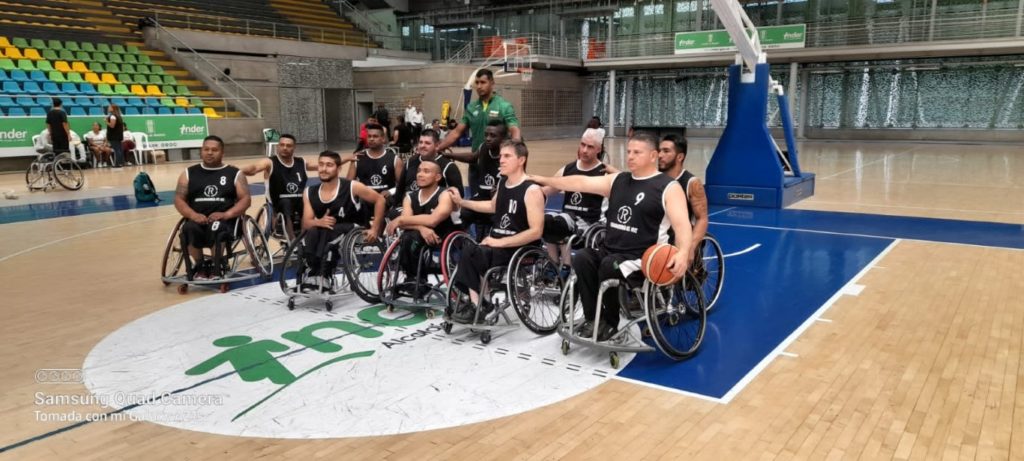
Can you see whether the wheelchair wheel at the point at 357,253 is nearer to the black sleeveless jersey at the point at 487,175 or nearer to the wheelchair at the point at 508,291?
the wheelchair at the point at 508,291

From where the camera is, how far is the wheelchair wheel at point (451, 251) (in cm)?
428

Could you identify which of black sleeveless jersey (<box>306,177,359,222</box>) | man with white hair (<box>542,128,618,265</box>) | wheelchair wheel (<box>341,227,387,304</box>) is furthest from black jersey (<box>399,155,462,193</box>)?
man with white hair (<box>542,128,618,265</box>)

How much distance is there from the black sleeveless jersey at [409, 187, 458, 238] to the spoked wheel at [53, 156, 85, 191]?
9.57 meters

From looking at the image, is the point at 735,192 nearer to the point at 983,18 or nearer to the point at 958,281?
the point at 958,281

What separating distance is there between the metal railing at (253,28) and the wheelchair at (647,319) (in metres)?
20.7

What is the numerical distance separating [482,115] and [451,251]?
196 centimetres

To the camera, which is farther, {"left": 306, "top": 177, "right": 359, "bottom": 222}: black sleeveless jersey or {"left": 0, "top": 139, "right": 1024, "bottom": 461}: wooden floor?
{"left": 306, "top": 177, "right": 359, "bottom": 222}: black sleeveless jersey

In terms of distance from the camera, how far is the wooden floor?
2.83 metres

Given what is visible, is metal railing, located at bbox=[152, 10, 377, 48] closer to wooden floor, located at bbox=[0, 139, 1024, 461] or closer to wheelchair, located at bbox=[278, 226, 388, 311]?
wooden floor, located at bbox=[0, 139, 1024, 461]

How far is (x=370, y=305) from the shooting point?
16.2ft

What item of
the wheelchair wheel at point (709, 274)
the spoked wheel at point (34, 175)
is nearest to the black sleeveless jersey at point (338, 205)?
the wheelchair wheel at point (709, 274)

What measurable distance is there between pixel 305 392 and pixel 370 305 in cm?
156

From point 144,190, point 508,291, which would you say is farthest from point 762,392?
point 144,190

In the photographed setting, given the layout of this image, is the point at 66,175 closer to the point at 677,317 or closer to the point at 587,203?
the point at 587,203
